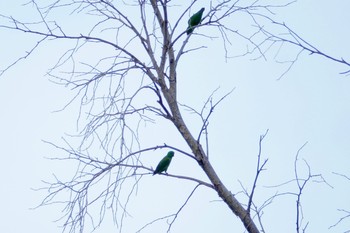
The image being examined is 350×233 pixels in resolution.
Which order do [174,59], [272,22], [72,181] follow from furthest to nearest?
[174,59]
[72,181]
[272,22]

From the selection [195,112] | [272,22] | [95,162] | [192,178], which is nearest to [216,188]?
[192,178]

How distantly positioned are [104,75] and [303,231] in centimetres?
146

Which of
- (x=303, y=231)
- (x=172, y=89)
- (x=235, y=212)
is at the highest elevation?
(x=172, y=89)

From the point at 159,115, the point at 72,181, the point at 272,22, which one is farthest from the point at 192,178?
the point at 272,22

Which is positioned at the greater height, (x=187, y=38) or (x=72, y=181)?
(x=187, y=38)

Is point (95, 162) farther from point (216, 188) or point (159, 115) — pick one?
point (216, 188)

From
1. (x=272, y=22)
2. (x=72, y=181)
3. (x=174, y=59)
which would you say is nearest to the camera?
(x=272, y=22)

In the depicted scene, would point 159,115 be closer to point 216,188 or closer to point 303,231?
point 216,188

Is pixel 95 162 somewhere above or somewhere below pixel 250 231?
above

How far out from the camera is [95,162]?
152 inches

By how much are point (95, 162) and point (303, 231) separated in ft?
4.12

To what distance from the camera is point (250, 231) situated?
13.0 ft

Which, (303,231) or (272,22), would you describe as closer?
(272,22)

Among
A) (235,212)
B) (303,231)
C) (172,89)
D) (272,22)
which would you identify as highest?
(172,89)
